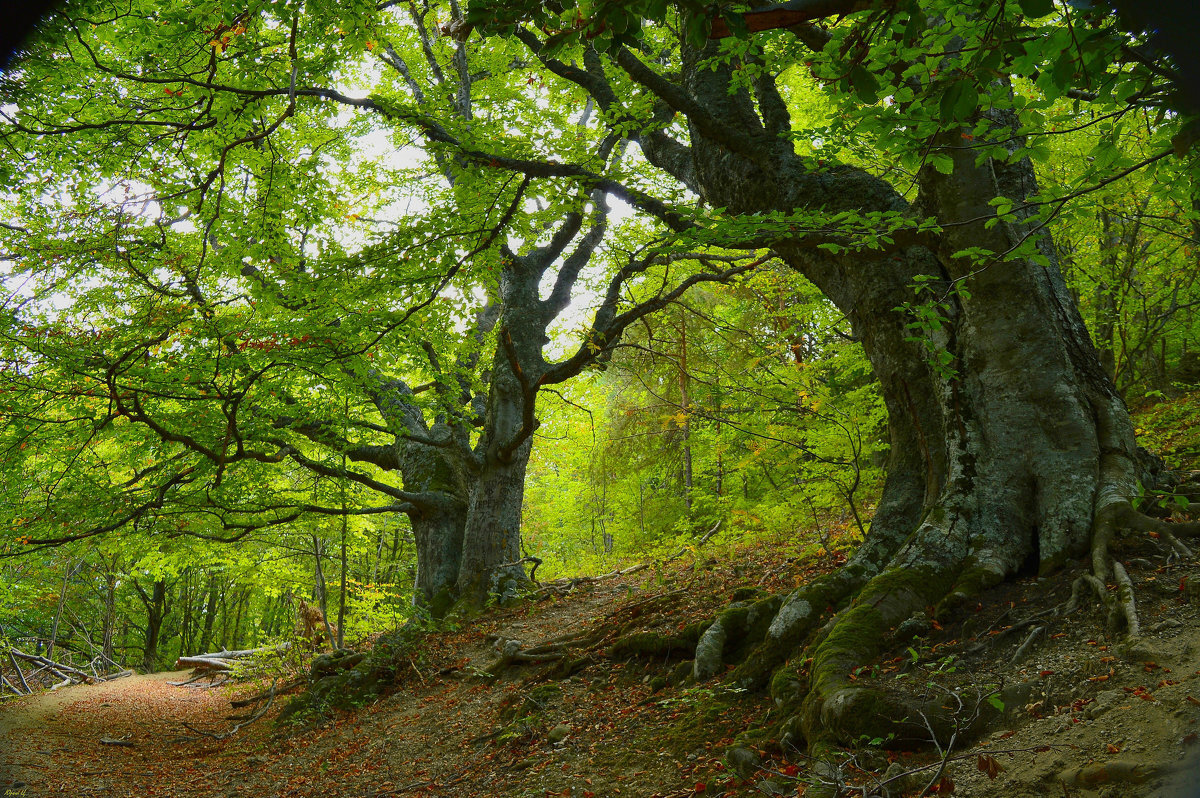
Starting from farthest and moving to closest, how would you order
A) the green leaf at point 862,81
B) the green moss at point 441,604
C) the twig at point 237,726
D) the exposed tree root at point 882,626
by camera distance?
1. the green moss at point 441,604
2. the twig at point 237,726
3. the exposed tree root at point 882,626
4. the green leaf at point 862,81

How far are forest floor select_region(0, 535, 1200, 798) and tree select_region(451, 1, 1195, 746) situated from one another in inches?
10.3

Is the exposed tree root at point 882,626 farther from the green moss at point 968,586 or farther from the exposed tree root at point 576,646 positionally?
the exposed tree root at point 576,646

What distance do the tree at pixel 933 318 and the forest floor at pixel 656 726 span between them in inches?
10.3

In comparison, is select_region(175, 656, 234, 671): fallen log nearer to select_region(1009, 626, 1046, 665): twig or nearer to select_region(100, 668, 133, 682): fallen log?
select_region(100, 668, 133, 682): fallen log

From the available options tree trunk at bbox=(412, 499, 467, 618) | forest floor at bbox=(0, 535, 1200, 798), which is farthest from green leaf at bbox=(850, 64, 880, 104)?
tree trunk at bbox=(412, 499, 467, 618)

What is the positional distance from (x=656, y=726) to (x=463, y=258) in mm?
4178

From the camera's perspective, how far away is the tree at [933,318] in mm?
3164

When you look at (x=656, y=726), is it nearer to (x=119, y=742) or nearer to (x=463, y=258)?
(x=463, y=258)

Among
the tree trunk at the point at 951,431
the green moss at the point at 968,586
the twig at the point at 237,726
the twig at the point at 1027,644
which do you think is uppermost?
the tree trunk at the point at 951,431

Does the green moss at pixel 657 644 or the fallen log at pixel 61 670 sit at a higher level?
the green moss at pixel 657 644

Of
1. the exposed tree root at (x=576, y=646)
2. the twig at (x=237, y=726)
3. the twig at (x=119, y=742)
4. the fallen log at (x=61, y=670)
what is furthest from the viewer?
the fallen log at (x=61, y=670)

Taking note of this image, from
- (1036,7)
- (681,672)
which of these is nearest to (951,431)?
(681,672)

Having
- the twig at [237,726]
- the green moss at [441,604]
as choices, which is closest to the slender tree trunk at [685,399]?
the green moss at [441,604]

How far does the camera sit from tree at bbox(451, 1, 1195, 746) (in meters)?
3.16
